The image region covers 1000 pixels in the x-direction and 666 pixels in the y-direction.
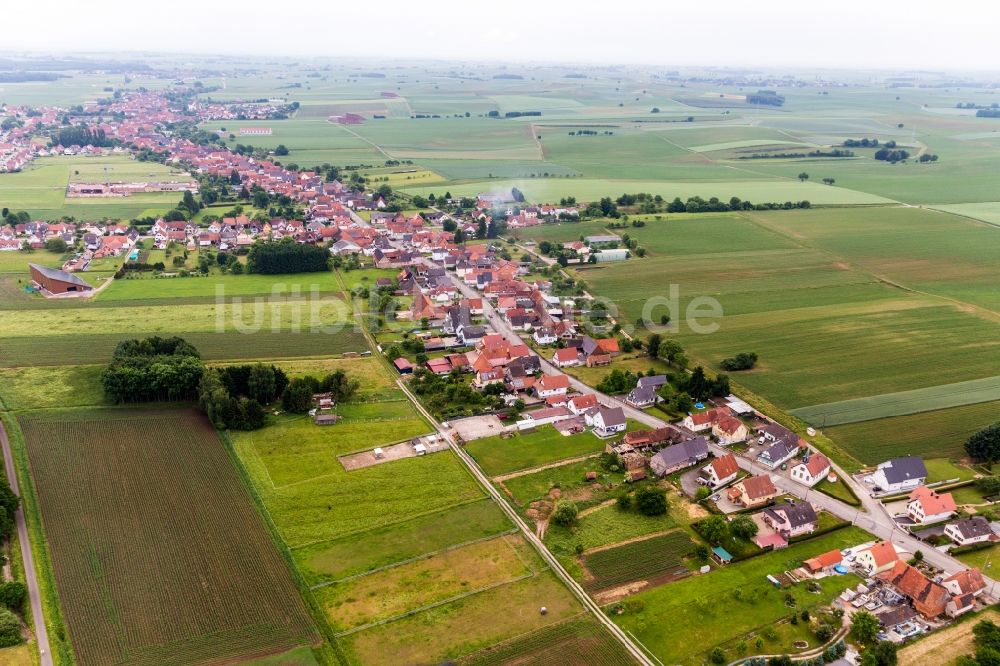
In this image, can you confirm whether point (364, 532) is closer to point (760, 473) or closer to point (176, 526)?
point (176, 526)

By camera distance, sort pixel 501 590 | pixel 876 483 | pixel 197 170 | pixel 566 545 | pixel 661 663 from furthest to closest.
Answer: pixel 197 170 < pixel 876 483 < pixel 566 545 < pixel 501 590 < pixel 661 663

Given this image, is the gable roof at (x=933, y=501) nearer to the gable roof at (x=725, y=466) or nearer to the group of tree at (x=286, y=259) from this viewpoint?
the gable roof at (x=725, y=466)

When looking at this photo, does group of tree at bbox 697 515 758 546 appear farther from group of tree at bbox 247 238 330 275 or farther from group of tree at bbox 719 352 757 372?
group of tree at bbox 247 238 330 275

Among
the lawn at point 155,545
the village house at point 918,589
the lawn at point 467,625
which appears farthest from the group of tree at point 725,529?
the lawn at point 155,545

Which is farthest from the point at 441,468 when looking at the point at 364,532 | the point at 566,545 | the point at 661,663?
the point at 661,663

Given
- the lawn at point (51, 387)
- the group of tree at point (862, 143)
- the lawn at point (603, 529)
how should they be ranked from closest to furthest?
the lawn at point (603, 529), the lawn at point (51, 387), the group of tree at point (862, 143)
